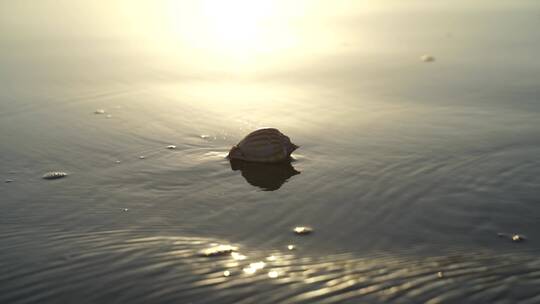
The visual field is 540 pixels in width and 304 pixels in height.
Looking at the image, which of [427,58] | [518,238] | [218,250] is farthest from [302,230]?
[427,58]

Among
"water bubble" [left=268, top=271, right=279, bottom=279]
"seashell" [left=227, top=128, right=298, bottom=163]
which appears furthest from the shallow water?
"seashell" [left=227, top=128, right=298, bottom=163]

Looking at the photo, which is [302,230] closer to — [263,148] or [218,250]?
[218,250]

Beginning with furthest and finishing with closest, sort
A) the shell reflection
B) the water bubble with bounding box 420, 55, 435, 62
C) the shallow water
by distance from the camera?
the water bubble with bounding box 420, 55, 435, 62
the shell reflection
the shallow water

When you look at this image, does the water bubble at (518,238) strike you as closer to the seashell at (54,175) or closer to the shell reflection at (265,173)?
the shell reflection at (265,173)

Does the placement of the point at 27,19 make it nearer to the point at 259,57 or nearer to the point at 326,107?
the point at 259,57

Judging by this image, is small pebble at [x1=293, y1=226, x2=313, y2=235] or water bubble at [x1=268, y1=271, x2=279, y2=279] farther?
small pebble at [x1=293, y1=226, x2=313, y2=235]

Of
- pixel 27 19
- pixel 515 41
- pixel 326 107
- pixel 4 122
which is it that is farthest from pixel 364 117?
pixel 27 19

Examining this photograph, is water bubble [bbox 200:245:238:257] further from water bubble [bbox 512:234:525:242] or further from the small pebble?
water bubble [bbox 512:234:525:242]

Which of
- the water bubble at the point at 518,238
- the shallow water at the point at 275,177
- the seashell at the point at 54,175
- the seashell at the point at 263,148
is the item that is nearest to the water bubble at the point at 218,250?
the shallow water at the point at 275,177
